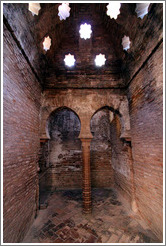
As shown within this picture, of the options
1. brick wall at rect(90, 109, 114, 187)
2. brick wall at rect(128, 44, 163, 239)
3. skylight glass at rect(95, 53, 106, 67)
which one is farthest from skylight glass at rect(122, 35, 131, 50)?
brick wall at rect(90, 109, 114, 187)

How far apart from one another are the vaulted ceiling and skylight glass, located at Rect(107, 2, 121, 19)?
0.21 metres

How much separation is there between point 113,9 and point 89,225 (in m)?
8.07

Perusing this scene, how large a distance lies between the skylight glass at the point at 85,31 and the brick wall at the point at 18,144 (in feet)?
11.3

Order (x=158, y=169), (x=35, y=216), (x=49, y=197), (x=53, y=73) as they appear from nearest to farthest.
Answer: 1. (x=158, y=169)
2. (x=35, y=216)
3. (x=53, y=73)
4. (x=49, y=197)

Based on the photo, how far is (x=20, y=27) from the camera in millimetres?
3297

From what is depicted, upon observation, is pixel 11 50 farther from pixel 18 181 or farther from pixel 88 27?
pixel 88 27

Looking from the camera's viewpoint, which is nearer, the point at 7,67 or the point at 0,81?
the point at 0,81

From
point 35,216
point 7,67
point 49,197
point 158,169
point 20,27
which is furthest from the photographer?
point 49,197

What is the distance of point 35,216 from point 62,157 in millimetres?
4065

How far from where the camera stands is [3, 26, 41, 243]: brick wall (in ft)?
9.46

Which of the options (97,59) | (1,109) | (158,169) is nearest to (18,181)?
(1,109)

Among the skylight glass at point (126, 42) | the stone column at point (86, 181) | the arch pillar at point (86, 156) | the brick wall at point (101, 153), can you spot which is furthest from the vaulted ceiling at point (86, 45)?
the brick wall at point (101, 153)

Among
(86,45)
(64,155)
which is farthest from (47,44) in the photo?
(64,155)

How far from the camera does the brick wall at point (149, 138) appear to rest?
11.7 feet
